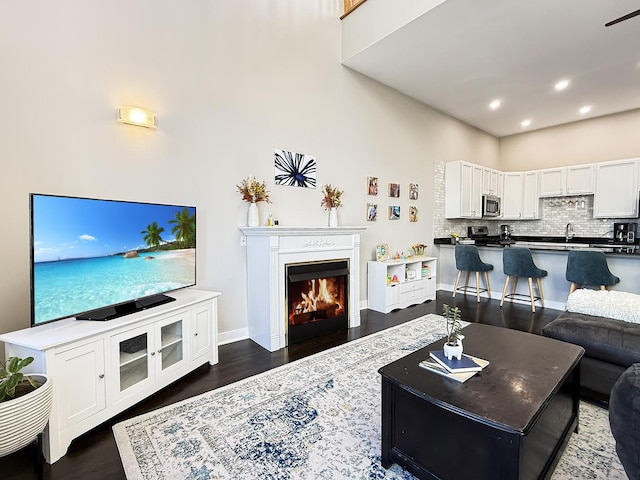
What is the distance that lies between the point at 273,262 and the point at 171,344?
1184 mm

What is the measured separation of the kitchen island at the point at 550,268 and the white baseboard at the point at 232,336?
415 centimetres

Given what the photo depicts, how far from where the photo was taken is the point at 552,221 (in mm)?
6914

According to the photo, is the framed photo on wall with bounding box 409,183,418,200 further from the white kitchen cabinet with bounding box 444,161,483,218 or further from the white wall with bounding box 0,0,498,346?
the white kitchen cabinet with bounding box 444,161,483,218

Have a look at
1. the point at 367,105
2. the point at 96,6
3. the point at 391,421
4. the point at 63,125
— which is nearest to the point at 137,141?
the point at 63,125

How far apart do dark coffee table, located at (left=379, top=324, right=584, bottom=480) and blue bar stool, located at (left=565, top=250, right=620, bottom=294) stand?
2880 mm

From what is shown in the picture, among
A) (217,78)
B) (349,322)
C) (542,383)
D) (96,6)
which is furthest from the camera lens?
(349,322)

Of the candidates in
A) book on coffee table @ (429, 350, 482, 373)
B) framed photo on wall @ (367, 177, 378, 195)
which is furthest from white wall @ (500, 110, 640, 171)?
book on coffee table @ (429, 350, 482, 373)

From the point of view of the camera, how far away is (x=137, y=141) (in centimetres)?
277

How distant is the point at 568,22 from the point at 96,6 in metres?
4.66

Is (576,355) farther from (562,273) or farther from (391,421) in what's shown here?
(562,273)

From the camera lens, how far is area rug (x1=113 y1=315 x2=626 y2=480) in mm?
1635

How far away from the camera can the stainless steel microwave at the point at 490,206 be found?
6.51 metres

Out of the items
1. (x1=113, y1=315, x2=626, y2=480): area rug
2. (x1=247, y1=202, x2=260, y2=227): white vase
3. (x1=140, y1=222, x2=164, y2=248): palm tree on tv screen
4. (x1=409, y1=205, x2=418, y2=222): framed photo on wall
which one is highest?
(x1=409, y1=205, x2=418, y2=222): framed photo on wall

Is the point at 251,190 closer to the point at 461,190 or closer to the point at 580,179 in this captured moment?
the point at 461,190
